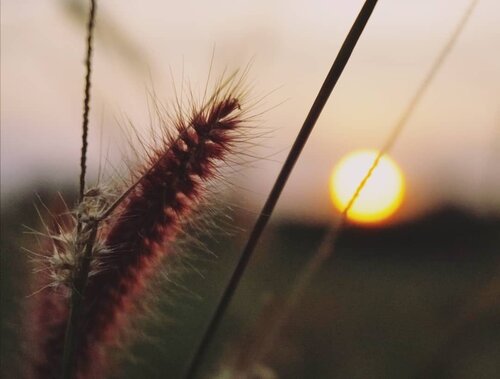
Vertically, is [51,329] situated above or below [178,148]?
below

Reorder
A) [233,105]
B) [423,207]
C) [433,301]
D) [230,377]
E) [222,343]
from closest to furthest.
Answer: [233,105], [230,377], [222,343], [433,301], [423,207]

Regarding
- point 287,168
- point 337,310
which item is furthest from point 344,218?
point 337,310

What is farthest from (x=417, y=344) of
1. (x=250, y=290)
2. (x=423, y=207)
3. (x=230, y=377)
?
(x=423, y=207)

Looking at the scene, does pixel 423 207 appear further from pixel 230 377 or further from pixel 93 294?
pixel 93 294

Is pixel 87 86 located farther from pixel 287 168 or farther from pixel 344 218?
pixel 344 218

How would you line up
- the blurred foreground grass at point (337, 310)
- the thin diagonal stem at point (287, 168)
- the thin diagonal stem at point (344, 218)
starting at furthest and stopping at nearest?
the blurred foreground grass at point (337, 310), the thin diagonal stem at point (344, 218), the thin diagonal stem at point (287, 168)

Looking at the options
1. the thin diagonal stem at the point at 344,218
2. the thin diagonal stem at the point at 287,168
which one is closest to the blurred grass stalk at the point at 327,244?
the thin diagonal stem at the point at 344,218

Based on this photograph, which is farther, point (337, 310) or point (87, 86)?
point (337, 310)

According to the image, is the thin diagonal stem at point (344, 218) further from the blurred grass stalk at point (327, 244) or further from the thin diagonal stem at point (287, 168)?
the thin diagonal stem at point (287, 168)
